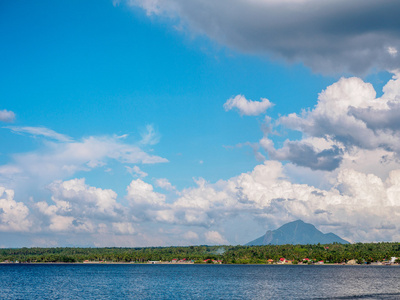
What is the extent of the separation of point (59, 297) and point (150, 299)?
88.0 feet

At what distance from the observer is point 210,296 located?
4525 inches

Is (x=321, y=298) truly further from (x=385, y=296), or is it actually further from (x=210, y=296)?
(x=210, y=296)

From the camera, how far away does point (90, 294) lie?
124 metres

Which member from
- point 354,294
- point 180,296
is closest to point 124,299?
point 180,296

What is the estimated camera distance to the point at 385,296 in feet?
356

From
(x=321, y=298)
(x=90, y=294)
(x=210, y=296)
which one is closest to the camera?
(x=321, y=298)

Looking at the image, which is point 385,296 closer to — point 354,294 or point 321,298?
point 354,294

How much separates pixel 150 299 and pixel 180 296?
9.58 metres

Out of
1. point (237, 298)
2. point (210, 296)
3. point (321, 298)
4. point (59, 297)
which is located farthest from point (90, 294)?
point (321, 298)

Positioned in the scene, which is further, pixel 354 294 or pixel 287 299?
pixel 354 294

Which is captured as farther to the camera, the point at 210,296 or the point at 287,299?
the point at 210,296

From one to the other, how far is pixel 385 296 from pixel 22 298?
314ft

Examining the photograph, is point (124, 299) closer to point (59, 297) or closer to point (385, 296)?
point (59, 297)

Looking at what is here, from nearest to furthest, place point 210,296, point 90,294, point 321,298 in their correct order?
1. point 321,298
2. point 210,296
3. point 90,294
